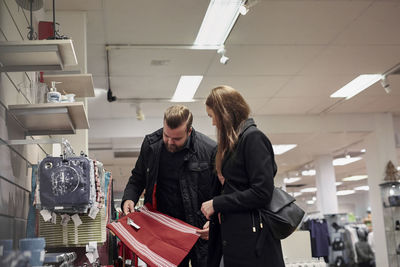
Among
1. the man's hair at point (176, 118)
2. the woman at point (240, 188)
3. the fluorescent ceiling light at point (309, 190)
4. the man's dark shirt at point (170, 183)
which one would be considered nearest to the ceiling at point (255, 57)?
the man's hair at point (176, 118)

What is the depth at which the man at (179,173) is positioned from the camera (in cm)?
285

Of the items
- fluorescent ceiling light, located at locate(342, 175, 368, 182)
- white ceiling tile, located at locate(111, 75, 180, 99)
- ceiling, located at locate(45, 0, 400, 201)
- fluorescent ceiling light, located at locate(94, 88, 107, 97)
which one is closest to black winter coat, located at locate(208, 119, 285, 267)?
ceiling, located at locate(45, 0, 400, 201)

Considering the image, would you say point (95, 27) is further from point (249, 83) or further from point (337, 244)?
point (337, 244)

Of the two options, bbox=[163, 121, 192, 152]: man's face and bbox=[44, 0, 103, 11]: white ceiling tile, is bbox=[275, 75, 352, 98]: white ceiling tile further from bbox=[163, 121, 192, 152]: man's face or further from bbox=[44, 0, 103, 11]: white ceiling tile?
bbox=[163, 121, 192, 152]: man's face

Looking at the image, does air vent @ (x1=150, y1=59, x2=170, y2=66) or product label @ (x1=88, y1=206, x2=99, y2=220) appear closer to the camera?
product label @ (x1=88, y1=206, x2=99, y2=220)

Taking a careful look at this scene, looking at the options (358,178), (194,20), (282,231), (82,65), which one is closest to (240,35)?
(194,20)

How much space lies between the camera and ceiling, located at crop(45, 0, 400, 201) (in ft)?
17.7

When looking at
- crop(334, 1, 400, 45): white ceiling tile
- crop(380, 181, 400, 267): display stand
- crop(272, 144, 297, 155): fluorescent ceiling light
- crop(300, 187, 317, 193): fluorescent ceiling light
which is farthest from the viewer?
crop(300, 187, 317, 193): fluorescent ceiling light

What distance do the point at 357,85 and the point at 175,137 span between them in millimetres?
6306

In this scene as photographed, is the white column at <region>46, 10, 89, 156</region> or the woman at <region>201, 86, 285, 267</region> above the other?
the white column at <region>46, 10, 89, 156</region>

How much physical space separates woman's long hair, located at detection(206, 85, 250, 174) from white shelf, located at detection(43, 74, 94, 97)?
5.66 feet

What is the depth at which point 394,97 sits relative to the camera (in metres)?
9.15

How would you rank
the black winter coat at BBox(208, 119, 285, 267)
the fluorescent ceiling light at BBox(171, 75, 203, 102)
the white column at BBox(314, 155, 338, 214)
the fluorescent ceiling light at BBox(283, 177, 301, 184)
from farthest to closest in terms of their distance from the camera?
the fluorescent ceiling light at BBox(283, 177, 301, 184), the white column at BBox(314, 155, 338, 214), the fluorescent ceiling light at BBox(171, 75, 203, 102), the black winter coat at BBox(208, 119, 285, 267)

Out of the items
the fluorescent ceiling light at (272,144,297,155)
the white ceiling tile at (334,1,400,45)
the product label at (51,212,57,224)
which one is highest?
the white ceiling tile at (334,1,400,45)
